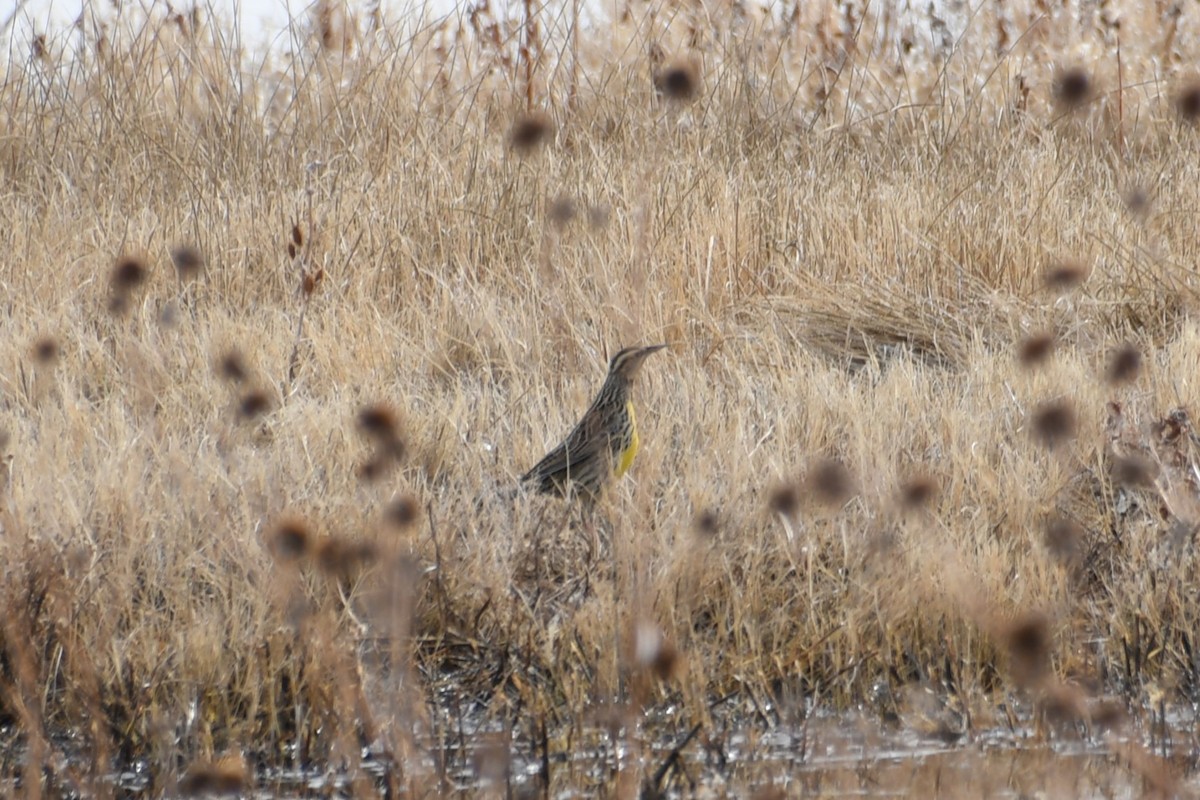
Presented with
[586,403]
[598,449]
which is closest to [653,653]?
[598,449]

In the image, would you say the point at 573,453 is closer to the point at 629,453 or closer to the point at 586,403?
the point at 629,453

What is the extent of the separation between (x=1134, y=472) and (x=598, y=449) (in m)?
1.71

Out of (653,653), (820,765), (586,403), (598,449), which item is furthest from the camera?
(586,403)

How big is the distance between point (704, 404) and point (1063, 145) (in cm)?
367

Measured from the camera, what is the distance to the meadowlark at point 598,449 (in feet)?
15.5

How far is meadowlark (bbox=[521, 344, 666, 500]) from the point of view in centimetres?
471

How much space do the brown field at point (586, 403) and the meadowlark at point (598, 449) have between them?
0.09 m

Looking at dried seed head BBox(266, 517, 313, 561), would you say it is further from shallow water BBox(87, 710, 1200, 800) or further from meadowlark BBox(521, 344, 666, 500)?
meadowlark BBox(521, 344, 666, 500)

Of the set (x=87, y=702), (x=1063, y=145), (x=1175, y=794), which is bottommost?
(x=1175, y=794)

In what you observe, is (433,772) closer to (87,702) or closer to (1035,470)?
(87,702)

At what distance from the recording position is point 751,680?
3.94 m

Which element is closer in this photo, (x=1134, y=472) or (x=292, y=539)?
(x=292, y=539)

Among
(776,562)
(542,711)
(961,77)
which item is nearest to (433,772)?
(542,711)

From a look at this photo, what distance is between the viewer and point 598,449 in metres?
4.72
